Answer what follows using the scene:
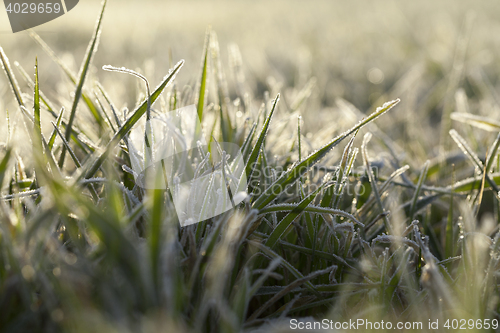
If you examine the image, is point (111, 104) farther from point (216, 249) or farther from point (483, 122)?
point (483, 122)

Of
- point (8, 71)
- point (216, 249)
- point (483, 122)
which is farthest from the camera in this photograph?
point (483, 122)

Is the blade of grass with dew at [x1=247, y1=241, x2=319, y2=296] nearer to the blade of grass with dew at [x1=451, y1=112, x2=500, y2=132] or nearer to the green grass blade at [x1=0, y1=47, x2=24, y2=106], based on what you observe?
the green grass blade at [x1=0, y1=47, x2=24, y2=106]

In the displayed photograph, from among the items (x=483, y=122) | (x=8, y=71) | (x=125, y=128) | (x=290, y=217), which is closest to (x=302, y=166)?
(x=290, y=217)

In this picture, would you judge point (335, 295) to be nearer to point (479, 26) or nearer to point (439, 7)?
point (479, 26)

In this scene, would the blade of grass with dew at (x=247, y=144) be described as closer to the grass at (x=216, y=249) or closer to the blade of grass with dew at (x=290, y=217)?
the grass at (x=216, y=249)

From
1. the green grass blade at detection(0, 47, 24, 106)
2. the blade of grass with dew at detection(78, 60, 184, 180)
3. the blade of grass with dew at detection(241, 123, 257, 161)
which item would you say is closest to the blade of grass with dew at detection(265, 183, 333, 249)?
the blade of grass with dew at detection(241, 123, 257, 161)

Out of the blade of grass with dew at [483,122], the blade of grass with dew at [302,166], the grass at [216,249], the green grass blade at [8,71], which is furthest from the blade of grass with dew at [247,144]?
the blade of grass with dew at [483,122]

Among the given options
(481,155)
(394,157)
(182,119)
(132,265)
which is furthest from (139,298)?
(481,155)
